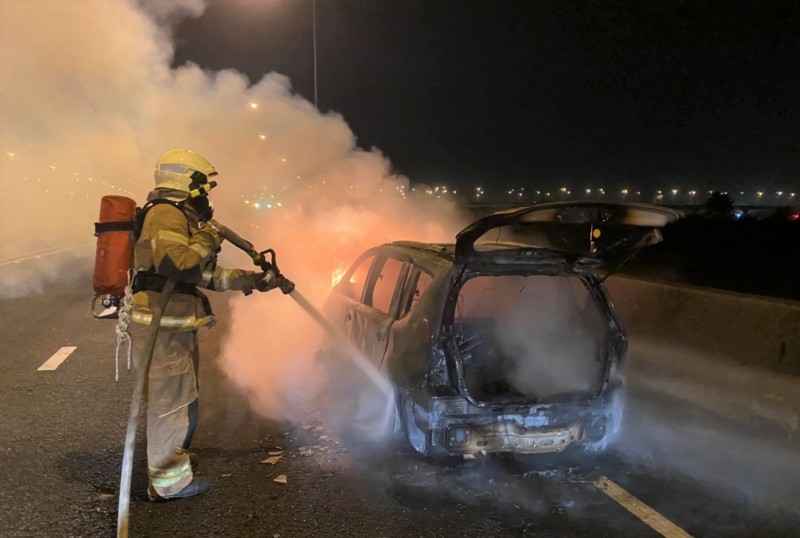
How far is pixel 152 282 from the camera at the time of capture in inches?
130

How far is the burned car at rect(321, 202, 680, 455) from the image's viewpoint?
349 cm

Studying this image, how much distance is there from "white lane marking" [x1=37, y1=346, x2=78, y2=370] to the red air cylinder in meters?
3.46

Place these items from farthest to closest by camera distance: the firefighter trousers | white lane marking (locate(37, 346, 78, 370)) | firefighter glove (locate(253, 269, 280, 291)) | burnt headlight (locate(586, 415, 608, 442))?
white lane marking (locate(37, 346, 78, 370))
burnt headlight (locate(586, 415, 608, 442))
firefighter glove (locate(253, 269, 280, 291))
the firefighter trousers

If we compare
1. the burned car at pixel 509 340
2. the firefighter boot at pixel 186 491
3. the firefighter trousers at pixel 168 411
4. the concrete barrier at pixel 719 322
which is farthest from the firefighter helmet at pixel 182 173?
the concrete barrier at pixel 719 322

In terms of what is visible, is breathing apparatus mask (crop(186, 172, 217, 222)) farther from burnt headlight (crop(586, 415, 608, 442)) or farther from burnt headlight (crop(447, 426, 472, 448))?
burnt headlight (crop(586, 415, 608, 442))

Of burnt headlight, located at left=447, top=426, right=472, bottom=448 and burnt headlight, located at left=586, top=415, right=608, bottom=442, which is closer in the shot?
burnt headlight, located at left=447, top=426, right=472, bottom=448

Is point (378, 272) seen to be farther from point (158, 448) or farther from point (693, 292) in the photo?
point (693, 292)

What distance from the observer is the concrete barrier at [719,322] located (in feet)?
15.1

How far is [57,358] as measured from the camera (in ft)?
21.3

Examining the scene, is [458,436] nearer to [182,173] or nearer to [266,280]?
[266,280]

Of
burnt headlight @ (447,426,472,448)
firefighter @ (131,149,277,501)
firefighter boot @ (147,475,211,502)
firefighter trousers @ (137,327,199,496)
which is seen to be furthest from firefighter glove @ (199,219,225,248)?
burnt headlight @ (447,426,472,448)

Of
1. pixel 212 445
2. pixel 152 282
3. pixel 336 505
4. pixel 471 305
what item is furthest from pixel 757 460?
pixel 152 282

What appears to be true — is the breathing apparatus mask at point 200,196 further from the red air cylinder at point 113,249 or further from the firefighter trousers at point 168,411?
the firefighter trousers at point 168,411

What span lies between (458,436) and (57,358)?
511 cm
